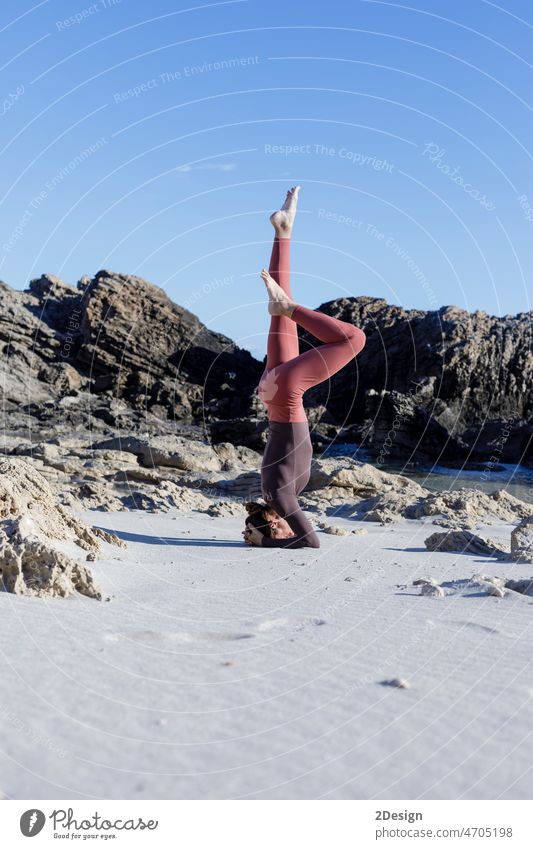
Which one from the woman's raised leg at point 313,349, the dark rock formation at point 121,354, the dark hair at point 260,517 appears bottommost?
the dark hair at point 260,517

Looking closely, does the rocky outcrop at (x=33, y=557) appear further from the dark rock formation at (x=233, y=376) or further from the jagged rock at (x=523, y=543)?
the dark rock formation at (x=233, y=376)

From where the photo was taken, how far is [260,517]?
7.39 metres

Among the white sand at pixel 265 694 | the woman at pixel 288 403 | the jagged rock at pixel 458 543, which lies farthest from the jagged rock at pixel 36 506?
the jagged rock at pixel 458 543

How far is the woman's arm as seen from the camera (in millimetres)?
7277

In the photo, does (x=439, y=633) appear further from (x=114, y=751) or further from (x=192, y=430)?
(x=192, y=430)

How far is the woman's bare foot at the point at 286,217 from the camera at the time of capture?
7.69 metres

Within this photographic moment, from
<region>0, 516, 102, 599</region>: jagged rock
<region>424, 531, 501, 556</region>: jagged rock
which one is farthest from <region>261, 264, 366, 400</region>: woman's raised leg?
<region>0, 516, 102, 599</region>: jagged rock

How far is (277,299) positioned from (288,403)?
3.31ft

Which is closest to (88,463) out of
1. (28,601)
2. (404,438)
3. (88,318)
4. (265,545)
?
(265,545)

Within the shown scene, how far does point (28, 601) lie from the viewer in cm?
407

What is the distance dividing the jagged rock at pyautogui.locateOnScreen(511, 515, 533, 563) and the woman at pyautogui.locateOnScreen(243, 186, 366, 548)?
1.82 metres

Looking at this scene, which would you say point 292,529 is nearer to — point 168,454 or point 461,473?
point 168,454

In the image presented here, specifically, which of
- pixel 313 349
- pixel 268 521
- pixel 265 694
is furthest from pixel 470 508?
pixel 265 694
